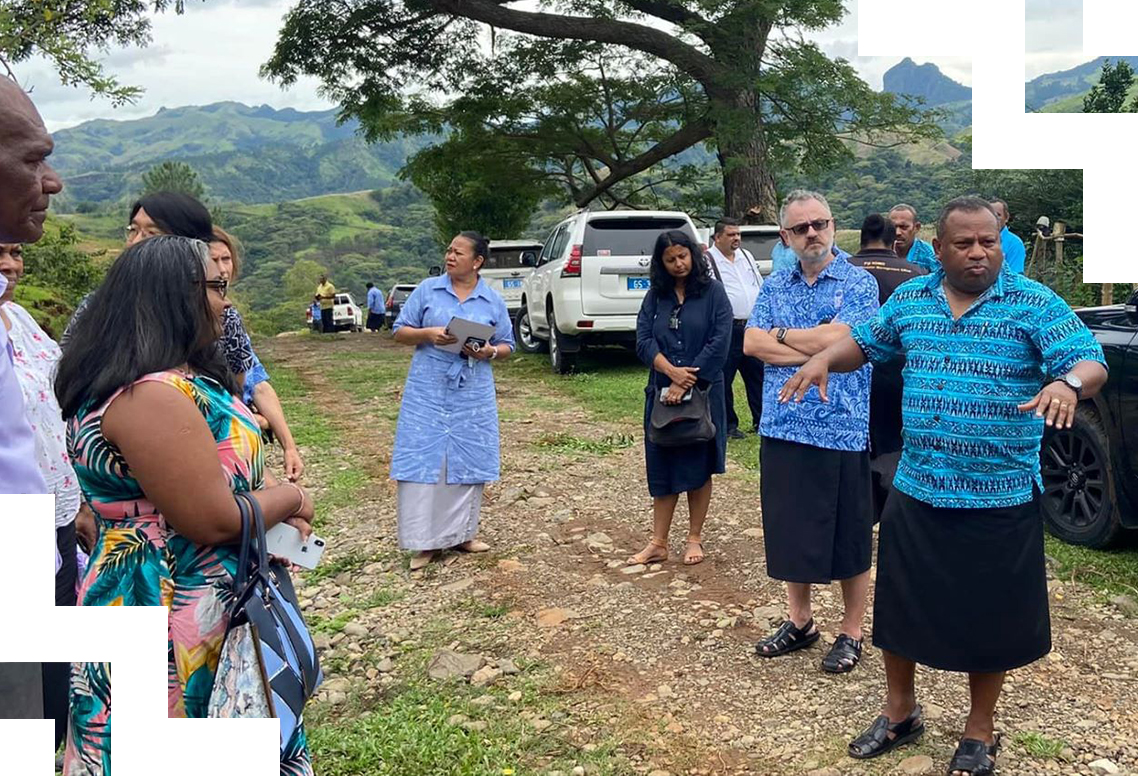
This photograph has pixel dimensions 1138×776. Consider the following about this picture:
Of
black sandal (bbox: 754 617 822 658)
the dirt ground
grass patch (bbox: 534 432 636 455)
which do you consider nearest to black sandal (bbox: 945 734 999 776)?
the dirt ground

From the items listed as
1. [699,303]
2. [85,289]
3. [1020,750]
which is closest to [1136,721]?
[1020,750]

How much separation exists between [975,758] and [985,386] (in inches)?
47.5

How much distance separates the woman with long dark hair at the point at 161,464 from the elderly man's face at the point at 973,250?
2.15 m

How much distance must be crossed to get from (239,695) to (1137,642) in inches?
151

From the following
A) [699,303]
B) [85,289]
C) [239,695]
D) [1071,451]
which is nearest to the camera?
[239,695]

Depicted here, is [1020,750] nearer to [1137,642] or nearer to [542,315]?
[1137,642]

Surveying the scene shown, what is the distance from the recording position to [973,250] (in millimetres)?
3211

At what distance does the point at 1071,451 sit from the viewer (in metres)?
5.78

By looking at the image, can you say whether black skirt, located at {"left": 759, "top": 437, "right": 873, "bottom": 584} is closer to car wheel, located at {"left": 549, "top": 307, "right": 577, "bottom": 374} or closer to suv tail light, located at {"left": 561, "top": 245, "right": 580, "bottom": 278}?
suv tail light, located at {"left": 561, "top": 245, "right": 580, "bottom": 278}

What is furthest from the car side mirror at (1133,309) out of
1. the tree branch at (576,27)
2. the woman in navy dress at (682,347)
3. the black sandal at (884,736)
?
the tree branch at (576,27)

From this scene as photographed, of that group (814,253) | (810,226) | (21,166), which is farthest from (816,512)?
(21,166)

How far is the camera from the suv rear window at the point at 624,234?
40.0 feet

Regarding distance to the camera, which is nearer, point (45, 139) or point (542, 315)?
point (45, 139)

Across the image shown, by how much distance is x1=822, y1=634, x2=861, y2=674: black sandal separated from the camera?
4.21m
